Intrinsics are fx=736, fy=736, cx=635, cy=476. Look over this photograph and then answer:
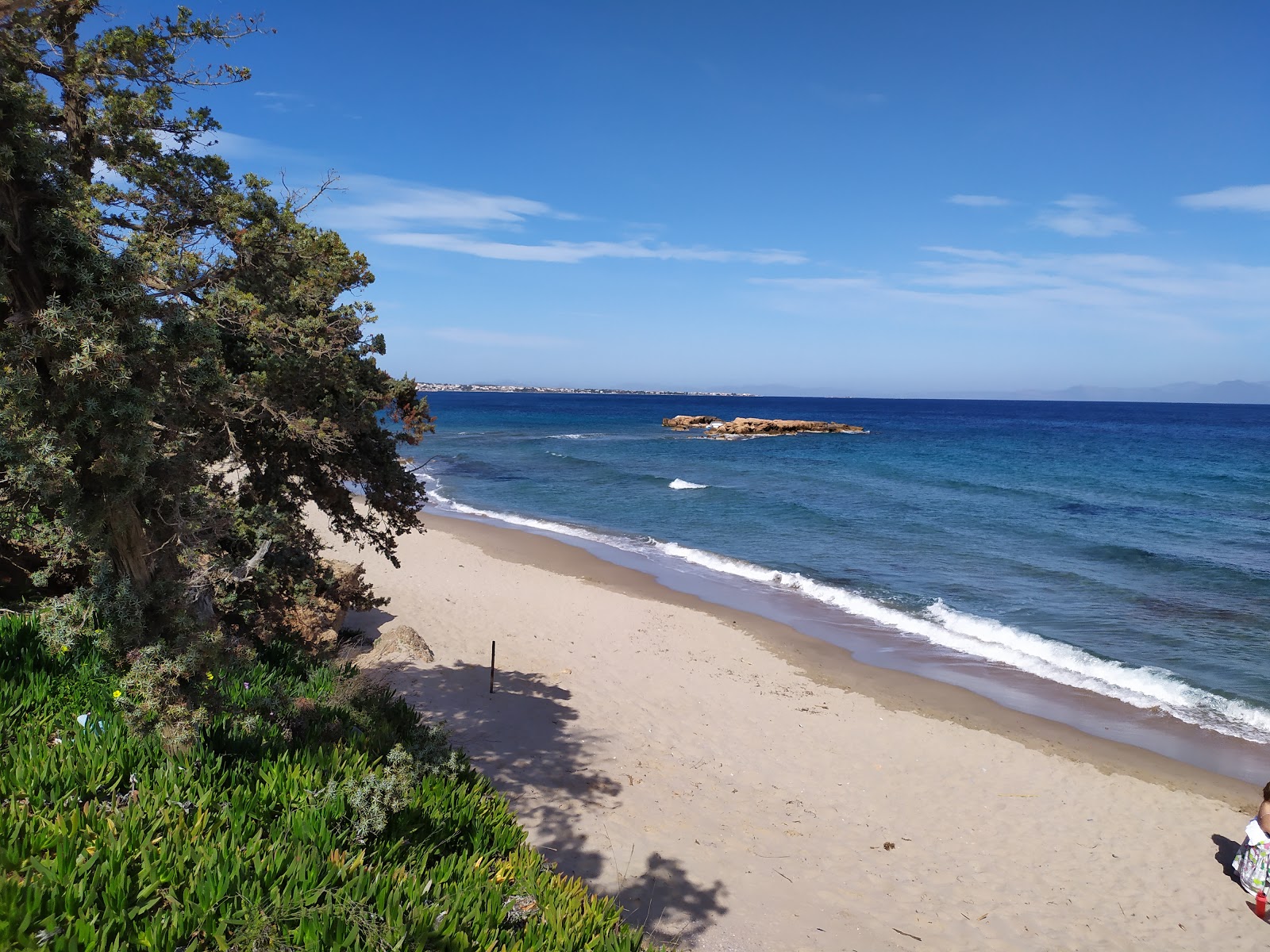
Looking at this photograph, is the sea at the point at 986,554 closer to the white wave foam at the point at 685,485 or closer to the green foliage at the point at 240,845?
the white wave foam at the point at 685,485

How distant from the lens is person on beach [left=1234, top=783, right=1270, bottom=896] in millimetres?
7344

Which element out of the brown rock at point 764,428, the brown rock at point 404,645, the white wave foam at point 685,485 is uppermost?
the brown rock at point 764,428

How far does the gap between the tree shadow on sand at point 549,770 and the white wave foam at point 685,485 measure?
24365mm

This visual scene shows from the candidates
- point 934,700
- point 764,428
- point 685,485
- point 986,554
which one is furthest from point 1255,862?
point 764,428

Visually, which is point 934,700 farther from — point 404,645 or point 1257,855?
point 404,645

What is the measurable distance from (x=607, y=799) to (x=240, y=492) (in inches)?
203

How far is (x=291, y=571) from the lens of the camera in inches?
339

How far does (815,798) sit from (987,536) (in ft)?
64.1

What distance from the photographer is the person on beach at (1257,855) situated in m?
7.34

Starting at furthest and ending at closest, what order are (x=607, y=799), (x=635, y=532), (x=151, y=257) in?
(x=635, y=532) → (x=607, y=799) → (x=151, y=257)

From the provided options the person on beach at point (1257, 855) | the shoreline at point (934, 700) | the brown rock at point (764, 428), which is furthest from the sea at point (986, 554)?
the brown rock at point (764, 428)

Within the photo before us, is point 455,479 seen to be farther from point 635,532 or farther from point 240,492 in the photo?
point 240,492

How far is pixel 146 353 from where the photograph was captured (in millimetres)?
4270

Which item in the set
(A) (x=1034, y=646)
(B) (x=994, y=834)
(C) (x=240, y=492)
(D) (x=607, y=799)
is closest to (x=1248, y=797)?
(B) (x=994, y=834)
